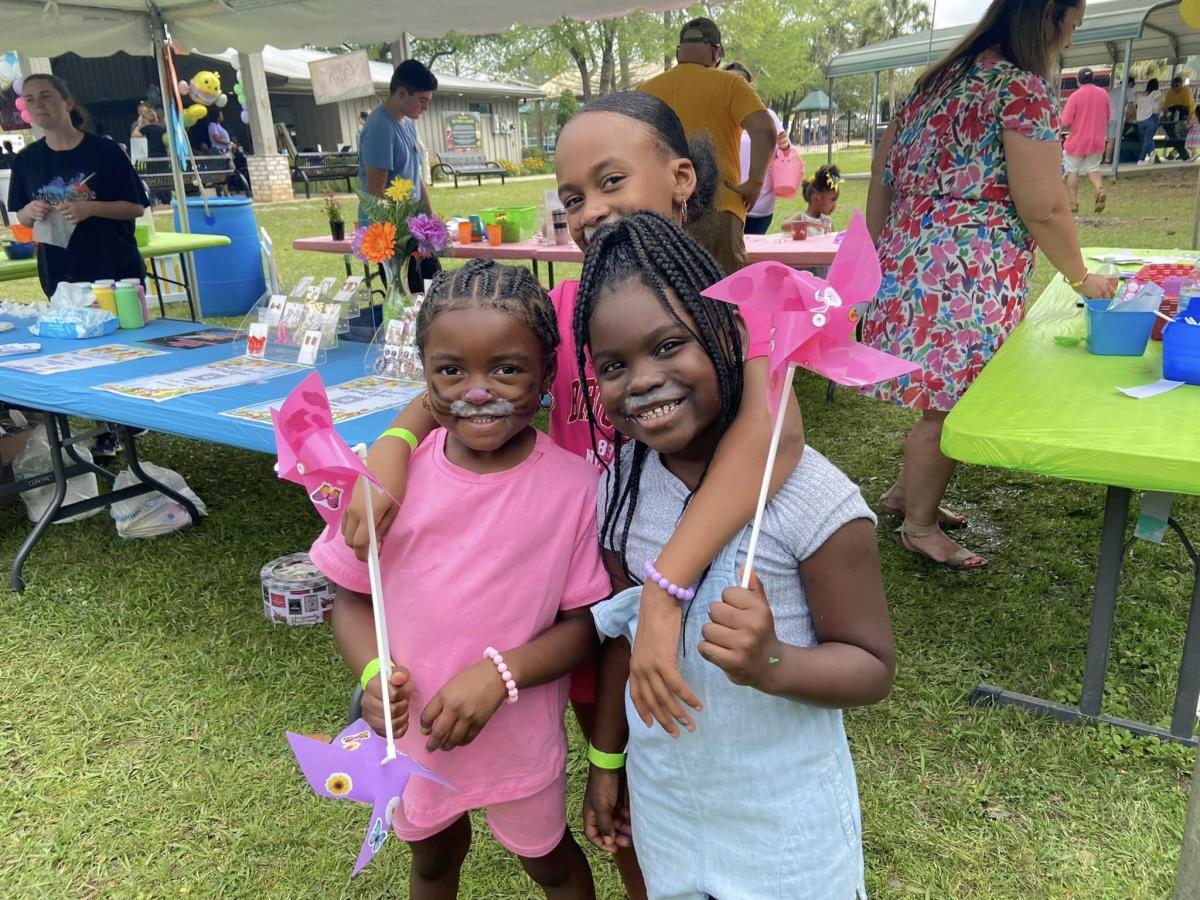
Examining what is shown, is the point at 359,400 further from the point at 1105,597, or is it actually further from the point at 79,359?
the point at 1105,597

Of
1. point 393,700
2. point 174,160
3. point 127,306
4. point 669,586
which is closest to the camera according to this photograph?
point 669,586

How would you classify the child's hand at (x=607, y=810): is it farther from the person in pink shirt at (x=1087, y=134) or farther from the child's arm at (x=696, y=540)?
the person in pink shirt at (x=1087, y=134)

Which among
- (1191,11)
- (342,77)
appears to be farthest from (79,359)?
(342,77)

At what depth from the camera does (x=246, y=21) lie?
17.4 ft

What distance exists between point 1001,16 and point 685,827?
2.39 m

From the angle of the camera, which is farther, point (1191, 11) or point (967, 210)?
point (967, 210)

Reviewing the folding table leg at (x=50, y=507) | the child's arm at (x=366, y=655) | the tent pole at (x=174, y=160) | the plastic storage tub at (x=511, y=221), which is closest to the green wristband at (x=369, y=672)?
the child's arm at (x=366, y=655)

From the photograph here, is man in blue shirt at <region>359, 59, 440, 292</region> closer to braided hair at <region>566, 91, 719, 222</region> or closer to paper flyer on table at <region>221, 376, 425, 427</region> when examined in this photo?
A: paper flyer on table at <region>221, 376, 425, 427</region>

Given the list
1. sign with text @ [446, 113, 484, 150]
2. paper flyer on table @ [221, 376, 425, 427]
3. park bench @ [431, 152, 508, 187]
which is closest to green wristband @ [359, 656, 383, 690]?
paper flyer on table @ [221, 376, 425, 427]

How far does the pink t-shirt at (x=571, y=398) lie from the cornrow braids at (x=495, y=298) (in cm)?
4

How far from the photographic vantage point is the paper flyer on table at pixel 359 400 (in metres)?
2.26

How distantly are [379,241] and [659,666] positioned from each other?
1.94m

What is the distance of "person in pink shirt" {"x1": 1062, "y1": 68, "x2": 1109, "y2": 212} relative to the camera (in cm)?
1141

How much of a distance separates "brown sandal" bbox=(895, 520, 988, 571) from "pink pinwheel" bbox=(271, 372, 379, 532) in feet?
8.22
